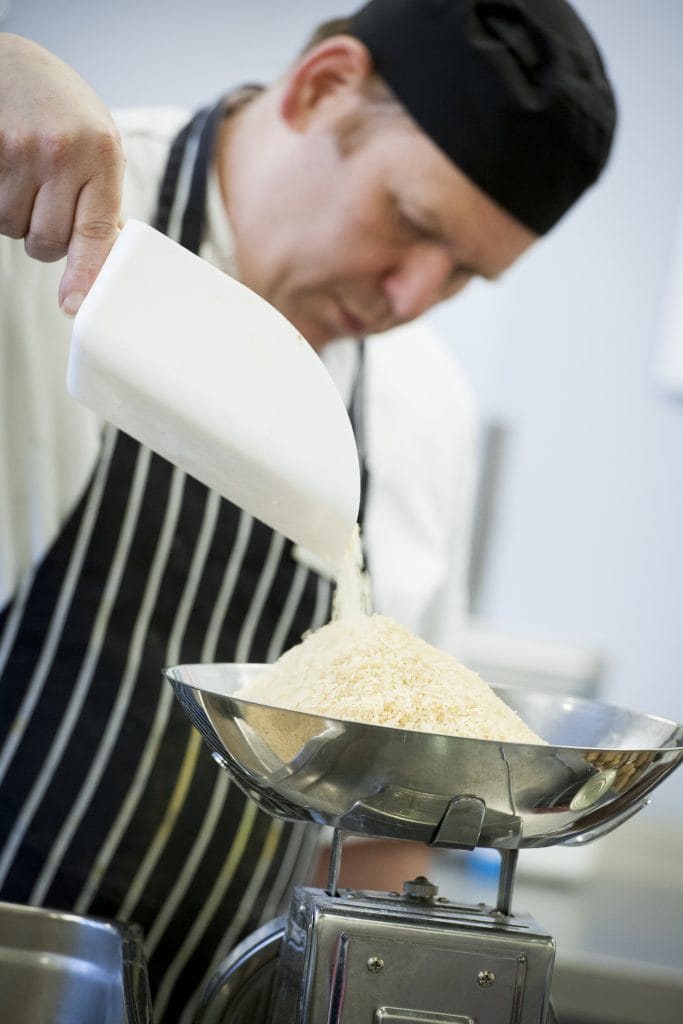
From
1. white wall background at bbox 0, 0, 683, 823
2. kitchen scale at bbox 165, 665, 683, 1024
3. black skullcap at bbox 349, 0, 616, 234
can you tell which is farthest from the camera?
white wall background at bbox 0, 0, 683, 823

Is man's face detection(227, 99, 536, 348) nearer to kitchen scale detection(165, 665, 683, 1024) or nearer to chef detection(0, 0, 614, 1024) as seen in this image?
chef detection(0, 0, 614, 1024)

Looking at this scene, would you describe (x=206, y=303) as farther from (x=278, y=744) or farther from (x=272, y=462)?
(x=278, y=744)

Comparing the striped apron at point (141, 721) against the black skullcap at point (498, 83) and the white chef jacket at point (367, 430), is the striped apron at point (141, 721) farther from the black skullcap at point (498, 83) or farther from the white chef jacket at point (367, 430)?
the black skullcap at point (498, 83)

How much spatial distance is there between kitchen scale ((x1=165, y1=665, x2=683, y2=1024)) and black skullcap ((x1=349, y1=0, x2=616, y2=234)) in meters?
0.62

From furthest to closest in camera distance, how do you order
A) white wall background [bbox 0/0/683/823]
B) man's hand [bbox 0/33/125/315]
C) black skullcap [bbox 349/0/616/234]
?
white wall background [bbox 0/0/683/823] < black skullcap [bbox 349/0/616/234] < man's hand [bbox 0/33/125/315]

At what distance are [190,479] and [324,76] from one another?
0.40 meters

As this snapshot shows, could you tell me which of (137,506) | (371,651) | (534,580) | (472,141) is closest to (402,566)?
(137,506)

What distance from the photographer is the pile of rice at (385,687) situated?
1.93 ft

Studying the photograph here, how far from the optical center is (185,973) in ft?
3.53

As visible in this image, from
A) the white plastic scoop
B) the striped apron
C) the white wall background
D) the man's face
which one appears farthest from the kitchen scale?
the white wall background

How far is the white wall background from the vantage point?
7.27 ft

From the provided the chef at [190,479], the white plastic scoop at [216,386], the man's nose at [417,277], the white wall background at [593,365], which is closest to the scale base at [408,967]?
the white plastic scoop at [216,386]

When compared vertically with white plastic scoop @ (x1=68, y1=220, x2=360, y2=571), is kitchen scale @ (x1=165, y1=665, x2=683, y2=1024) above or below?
below

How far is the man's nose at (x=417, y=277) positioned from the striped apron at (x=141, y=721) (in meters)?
0.20
